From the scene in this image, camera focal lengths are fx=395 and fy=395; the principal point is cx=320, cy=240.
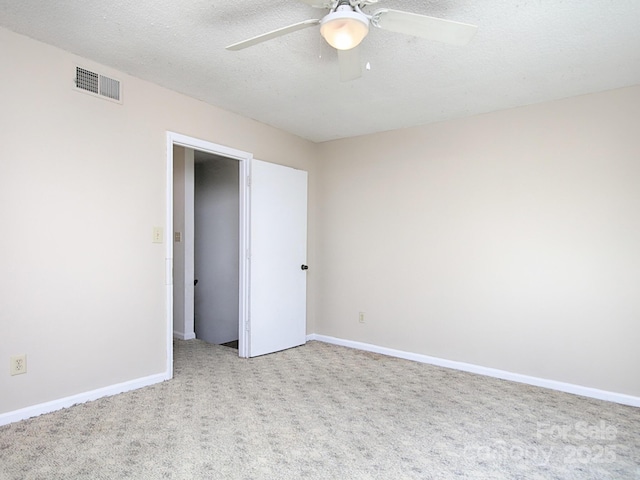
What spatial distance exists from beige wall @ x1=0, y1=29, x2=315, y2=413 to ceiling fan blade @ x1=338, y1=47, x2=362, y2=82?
1.73 meters

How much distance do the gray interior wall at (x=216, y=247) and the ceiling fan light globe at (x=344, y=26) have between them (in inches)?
138

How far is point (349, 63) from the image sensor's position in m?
2.12

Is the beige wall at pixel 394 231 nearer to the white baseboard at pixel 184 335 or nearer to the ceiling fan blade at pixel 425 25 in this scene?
the white baseboard at pixel 184 335

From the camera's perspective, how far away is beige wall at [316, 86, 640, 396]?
9.88 ft

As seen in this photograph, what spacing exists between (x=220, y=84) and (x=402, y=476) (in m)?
2.90

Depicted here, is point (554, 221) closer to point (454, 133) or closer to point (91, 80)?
point (454, 133)

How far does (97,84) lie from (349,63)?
1870mm

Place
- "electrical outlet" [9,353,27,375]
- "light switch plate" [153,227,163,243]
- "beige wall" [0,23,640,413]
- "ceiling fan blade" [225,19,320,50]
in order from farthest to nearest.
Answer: "light switch plate" [153,227,163,243], "beige wall" [0,23,640,413], "electrical outlet" [9,353,27,375], "ceiling fan blade" [225,19,320,50]

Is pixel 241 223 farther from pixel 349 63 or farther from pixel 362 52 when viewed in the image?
pixel 349 63

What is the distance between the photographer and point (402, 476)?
6.35ft

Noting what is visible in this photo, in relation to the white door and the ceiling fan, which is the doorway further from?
the ceiling fan

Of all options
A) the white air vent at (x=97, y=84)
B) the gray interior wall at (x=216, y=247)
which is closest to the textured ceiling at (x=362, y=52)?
the white air vent at (x=97, y=84)

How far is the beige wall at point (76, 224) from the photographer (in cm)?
242

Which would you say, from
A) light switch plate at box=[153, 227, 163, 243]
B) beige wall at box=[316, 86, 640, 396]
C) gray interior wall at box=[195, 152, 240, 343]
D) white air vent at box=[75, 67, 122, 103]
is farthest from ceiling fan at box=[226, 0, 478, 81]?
gray interior wall at box=[195, 152, 240, 343]
